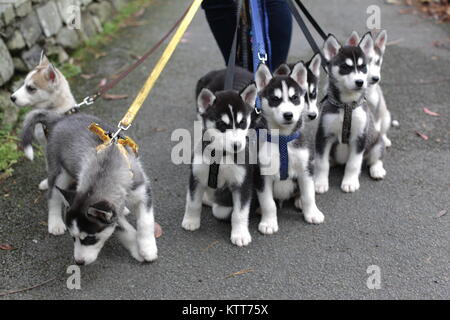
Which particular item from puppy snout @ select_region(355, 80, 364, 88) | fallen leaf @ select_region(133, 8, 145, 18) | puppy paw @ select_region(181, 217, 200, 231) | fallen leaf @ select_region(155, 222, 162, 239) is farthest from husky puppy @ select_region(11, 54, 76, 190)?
fallen leaf @ select_region(133, 8, 145, 18)

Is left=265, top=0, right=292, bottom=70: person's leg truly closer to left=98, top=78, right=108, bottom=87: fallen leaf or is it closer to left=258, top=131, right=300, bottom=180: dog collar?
left=258, top=131, right=300, bottom=180: dog collar

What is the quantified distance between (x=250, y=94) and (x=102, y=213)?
1370 millimetres

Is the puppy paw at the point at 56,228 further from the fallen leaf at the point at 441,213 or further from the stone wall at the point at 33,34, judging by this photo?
the fallen leaf at the point at 441,213

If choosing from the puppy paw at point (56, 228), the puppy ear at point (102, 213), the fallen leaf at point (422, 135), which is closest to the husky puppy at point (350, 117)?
the fallen leaf at point (422, 135)

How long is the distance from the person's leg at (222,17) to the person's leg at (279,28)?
36 cm

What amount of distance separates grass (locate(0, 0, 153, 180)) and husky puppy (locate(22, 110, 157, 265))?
1220 millimetres

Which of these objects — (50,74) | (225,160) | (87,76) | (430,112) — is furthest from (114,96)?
(430,112)

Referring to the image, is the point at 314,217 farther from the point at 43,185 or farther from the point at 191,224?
the point at 43,185

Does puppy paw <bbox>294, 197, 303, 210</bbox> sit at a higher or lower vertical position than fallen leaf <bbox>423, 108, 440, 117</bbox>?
higher

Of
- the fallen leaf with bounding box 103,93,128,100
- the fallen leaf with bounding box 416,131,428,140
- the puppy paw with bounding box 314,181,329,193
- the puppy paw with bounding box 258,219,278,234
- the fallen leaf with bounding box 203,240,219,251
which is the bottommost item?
the fallen leaf with bounding box 416,131,428,140

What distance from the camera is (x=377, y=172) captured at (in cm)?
497

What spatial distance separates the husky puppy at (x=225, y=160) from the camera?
3.71 meters

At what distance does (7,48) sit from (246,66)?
9.88 feet

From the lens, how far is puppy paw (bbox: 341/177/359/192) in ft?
15.8
